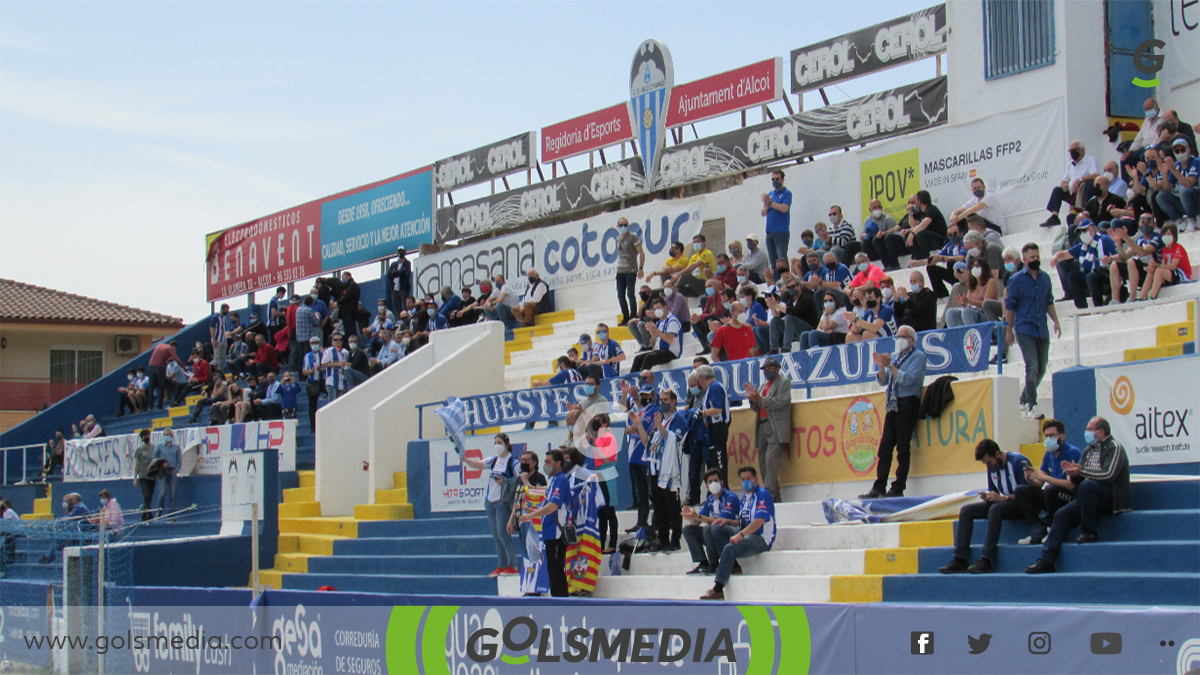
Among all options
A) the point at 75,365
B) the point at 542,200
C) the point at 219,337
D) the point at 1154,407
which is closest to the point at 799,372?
the point at 1154,407

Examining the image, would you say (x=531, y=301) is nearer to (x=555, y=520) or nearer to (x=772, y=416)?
(x=772, y=416)

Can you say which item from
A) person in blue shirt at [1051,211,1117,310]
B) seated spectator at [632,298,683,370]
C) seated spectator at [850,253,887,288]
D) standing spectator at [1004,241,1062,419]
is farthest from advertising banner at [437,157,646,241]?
standing spectator at [1004,241,1062,419]

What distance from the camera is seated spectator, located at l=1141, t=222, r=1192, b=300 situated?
11.8 metres

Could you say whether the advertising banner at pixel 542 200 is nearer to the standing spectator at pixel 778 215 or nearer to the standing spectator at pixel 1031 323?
the standing spectator at pixel 778 215

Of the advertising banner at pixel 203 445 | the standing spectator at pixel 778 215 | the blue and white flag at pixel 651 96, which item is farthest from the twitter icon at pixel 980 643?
the blue and white flag at pixel 651 96

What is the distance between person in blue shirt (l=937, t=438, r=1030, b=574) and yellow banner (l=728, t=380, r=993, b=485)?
158 cm

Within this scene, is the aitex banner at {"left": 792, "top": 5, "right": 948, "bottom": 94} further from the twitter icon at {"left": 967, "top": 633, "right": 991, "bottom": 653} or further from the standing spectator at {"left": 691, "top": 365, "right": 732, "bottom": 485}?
the twitter icon at {"left": 967, "top": 633, "right": 991, "bottom": 653}

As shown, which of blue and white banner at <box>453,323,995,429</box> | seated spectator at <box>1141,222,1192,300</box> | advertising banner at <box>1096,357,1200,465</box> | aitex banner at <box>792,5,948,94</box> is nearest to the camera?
advertising banner at <box>1096,357,1200,465</box>

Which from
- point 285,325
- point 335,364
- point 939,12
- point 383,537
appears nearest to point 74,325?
point 285,325

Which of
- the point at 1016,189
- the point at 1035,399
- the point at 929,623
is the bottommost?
the point at 929,623

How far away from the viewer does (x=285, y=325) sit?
2583cm

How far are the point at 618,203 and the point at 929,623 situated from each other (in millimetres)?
17691

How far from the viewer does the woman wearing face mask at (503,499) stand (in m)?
13.1

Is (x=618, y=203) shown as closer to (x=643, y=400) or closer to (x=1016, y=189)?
(x=1016, y=189)
